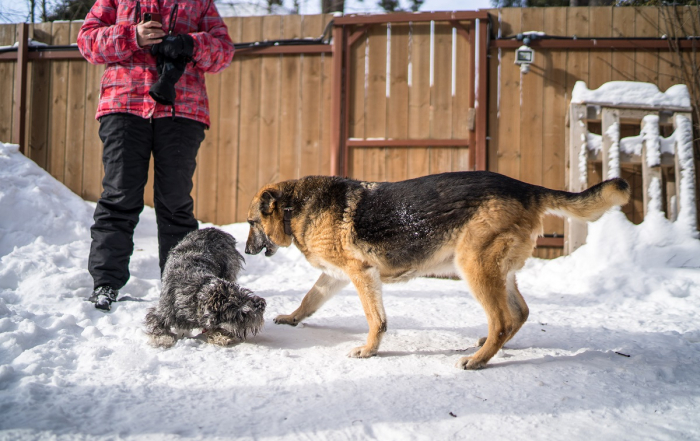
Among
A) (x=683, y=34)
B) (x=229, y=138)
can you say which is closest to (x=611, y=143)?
(x=683, y=34)

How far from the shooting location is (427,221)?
252 centimetres

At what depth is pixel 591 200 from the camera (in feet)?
8.15

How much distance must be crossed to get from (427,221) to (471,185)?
336 millimetres

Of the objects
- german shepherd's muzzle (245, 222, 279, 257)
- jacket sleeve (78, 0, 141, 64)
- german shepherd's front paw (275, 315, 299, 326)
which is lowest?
german shepherd's front paw (275, 315, 299, 326)

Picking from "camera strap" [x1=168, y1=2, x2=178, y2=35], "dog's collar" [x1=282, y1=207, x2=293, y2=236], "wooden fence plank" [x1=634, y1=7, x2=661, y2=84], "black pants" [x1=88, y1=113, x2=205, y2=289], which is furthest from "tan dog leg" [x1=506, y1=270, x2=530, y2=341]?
"wooden fence plank" [x1=634, y1=7, x2=661, y2=84]

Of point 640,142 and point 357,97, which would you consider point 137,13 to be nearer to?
point 357,97

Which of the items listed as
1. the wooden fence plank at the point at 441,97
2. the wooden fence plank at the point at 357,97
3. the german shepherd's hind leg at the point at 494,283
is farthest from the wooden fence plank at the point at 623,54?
the german shepherd's hind leg at the point at 494,283

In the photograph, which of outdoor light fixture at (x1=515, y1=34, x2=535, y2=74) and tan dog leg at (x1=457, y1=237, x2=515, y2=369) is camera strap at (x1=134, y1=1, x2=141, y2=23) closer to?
tan dog leg at (x1=457, y1=237, x2=515, y2=369)

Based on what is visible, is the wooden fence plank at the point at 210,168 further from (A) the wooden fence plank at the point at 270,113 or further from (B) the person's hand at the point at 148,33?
(B) the person's hand at the point at 148,33

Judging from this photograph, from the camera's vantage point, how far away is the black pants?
121 inches

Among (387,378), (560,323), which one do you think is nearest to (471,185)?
(387,378)

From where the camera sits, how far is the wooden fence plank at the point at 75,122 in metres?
6.43

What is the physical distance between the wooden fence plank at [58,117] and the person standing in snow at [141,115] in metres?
3.94

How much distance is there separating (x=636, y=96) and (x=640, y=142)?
1.90ft
